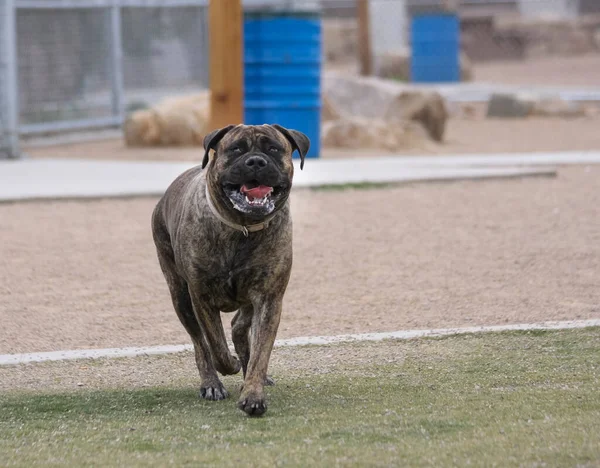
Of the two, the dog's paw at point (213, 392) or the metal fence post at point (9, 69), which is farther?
the metal fence post at point (9, 69)

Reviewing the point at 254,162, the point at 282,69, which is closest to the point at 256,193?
the point at 254,162

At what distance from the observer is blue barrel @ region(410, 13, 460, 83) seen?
29625mm

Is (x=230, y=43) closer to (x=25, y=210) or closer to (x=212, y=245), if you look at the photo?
(x=25, y=210)

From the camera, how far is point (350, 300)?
306 inches

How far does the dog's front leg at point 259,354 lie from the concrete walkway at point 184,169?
258 inches

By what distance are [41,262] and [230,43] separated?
16.8 ft

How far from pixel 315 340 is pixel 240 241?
148 centimetres

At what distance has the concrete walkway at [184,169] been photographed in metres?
12.1

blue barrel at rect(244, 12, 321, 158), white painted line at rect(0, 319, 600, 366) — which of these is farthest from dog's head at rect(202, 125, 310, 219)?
blue barrel at rect(244, 12, 321, 158)

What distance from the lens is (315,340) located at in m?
6.64

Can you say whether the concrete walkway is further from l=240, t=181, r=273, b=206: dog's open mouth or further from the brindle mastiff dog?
l=240, t=181, r=273, b=206: dog's open mouth

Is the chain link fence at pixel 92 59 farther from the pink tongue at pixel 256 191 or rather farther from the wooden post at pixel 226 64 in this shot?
the pink tongue at pixel 256 191

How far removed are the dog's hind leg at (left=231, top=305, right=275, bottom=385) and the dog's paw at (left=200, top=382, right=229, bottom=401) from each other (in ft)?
1.07

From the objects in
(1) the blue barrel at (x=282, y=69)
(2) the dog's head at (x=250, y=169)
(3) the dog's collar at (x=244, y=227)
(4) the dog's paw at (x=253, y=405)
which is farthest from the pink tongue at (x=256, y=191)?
(1) the blue barrel at (x=282, y=69)
